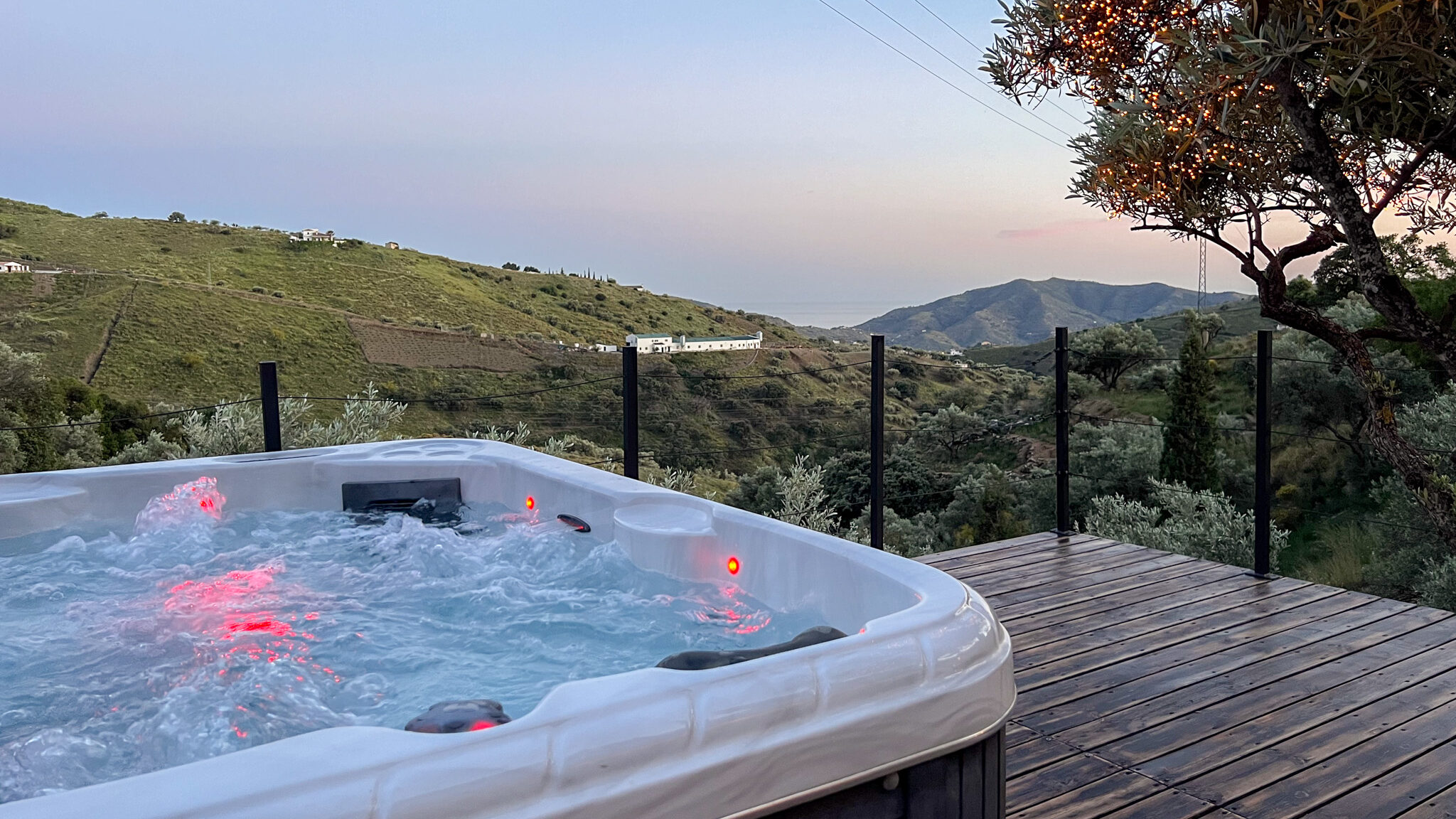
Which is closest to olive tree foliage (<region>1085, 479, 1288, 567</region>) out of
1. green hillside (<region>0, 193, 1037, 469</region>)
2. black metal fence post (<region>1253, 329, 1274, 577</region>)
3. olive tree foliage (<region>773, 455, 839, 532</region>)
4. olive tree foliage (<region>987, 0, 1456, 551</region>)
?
black metal fence post (<region>1253, 329, 1274, 577</region>)

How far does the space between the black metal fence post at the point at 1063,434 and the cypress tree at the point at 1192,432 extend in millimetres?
2815

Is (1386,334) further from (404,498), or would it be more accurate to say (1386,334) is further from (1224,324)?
(1224,324)

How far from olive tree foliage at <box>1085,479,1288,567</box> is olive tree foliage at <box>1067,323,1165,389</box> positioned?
2.98 m

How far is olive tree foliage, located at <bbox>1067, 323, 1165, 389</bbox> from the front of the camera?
26.7 ft

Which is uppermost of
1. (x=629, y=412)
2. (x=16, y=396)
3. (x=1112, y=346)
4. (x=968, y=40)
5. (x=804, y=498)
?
(x=968, y=40)

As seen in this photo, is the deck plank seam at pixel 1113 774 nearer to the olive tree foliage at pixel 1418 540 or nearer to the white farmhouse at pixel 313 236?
the olive tree foliage at pixel 1418 540

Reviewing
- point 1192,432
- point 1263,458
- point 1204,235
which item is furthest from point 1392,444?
point 1192,432

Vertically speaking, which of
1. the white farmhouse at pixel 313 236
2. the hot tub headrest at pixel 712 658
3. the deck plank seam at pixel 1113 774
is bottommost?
the deck plank seam at pixel 1113 774

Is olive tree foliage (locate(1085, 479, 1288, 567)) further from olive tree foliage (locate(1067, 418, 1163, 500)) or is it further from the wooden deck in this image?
olive tree foliage (locate(1067, 418, 1163, 500))

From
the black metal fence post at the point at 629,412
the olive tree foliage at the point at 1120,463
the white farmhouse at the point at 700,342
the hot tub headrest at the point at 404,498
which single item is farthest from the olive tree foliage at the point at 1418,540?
the white farmhouse at the point at 700,342

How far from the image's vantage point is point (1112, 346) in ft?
26.9

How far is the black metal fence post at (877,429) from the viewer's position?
3166mm

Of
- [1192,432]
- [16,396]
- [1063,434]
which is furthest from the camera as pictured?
[16,396]

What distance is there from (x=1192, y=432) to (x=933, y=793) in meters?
5.77
